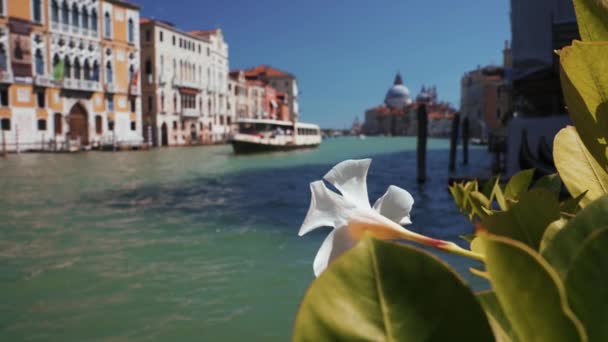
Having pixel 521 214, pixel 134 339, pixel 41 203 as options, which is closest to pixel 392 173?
pixel 41 203

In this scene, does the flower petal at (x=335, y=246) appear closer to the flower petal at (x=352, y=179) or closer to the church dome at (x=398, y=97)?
the flower petal at (x=352, y=179)

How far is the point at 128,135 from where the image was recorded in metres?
30.9

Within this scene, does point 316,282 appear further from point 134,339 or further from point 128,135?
point 128,135

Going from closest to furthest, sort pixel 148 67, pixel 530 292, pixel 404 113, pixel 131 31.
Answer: pixel 530 292
pixel 131 31
pixel 148 67
pixel 404 113

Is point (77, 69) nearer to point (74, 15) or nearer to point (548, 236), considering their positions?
point (74, 15)

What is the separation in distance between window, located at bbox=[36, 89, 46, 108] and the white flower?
28848 mm

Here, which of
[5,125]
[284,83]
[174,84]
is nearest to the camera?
[5,125]

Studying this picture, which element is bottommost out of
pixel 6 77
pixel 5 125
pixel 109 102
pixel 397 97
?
pixel 5 125

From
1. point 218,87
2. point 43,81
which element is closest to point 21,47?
point 43,81

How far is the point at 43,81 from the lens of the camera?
83.7ft

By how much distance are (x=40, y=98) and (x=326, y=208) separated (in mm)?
29070

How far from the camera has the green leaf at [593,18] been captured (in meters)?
0.51

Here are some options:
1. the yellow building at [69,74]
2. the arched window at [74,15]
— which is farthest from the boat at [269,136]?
the arched window at [74,15]

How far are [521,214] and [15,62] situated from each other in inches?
1115
